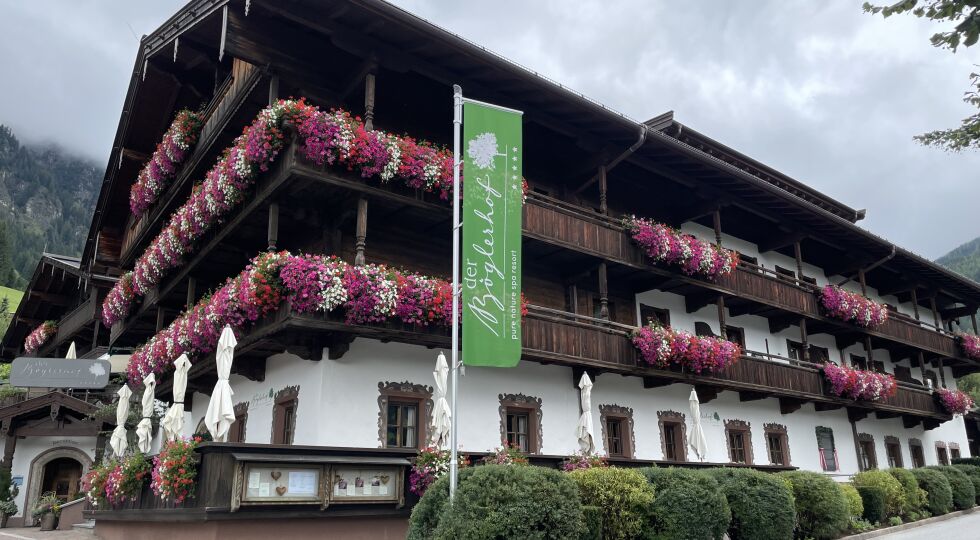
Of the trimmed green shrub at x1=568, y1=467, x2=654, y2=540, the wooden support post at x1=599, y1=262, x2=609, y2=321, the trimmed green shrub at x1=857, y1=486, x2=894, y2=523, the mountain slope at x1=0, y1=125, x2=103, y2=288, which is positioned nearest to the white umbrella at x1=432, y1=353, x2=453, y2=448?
the trimmed green shrub at x1=568, y1=467, x2=654, y2=540

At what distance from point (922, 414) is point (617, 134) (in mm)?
17565

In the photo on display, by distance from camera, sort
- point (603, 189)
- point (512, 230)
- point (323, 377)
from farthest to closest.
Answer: point (603, 189) → point (323, 377) → point (512, 230)

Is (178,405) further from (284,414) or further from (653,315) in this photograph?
(653,315)

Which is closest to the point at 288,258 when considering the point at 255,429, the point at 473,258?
the point at 473,258

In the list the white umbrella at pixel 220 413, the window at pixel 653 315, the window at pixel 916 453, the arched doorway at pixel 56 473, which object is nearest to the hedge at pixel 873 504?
the window at pixel 653 315

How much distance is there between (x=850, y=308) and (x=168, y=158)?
20715mm

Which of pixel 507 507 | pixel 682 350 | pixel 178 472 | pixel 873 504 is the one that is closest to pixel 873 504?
pixel 873 504

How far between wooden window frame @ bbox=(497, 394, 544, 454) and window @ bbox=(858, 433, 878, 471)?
15.4 m

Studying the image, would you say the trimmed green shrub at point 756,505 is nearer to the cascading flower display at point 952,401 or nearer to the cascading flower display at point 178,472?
the cascading flower display at point 178,472

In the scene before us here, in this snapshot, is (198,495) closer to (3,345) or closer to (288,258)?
(288,258)

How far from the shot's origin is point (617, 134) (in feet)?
61.2

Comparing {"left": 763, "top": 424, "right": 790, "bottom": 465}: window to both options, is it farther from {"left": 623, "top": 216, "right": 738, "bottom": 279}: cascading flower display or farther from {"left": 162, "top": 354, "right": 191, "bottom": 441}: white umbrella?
{"left": 162, "top": 354, "right": 191, "bottom": 441}: white umbrella

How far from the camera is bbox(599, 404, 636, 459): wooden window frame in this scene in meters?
17.9

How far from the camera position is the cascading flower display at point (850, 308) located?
24453 mm
